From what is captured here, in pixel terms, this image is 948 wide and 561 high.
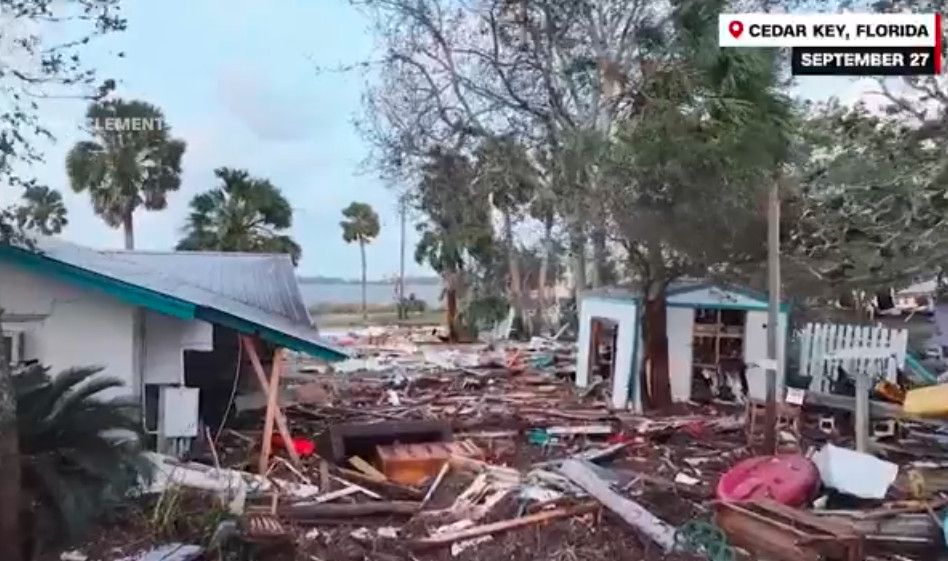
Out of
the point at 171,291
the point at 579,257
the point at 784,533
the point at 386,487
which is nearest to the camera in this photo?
the point at 784,533

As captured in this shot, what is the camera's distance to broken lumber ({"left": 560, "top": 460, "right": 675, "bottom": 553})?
327 inches

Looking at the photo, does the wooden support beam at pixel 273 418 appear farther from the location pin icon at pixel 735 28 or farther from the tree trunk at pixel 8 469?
the location pin icon at pixel 735 28

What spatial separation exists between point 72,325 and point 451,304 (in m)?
22.4

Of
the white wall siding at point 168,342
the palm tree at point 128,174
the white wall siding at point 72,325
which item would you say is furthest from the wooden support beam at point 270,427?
the palm tree at point 128,174

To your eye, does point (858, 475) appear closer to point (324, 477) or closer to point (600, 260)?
point (324, 477)

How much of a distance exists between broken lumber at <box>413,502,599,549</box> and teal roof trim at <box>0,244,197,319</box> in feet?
14.2

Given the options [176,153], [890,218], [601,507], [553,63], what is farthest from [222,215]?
[601,507]

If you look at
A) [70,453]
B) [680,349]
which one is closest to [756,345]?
[680,349]

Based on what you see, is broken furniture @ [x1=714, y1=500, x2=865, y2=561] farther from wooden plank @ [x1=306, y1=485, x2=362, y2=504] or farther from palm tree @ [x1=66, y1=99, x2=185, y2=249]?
palm tree @ [x1=66, y1=99, x2=185, y2=249]

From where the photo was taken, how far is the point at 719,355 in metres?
17.9

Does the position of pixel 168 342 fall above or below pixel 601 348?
above

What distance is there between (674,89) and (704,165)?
143 cm

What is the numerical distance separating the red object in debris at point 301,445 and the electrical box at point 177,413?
52.9 inches

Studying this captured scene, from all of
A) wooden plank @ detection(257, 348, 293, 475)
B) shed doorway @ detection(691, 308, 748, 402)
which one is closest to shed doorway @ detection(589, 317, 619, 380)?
shed doorway @ detection(691, 308, 748, 402)
